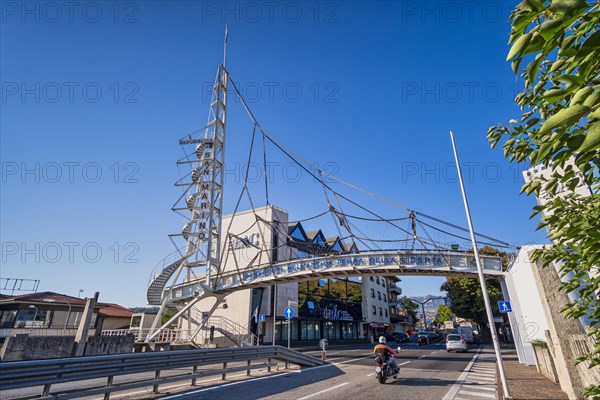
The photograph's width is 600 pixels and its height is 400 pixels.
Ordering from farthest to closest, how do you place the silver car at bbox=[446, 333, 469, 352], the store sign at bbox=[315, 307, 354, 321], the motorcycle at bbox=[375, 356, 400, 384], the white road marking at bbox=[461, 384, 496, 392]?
the store sign at bbox=[315, 307, 354, 321] → the silver car at bbox=[446, 333, 469, 352] → the motorcycle at bbox=[375, 356, 400, 384] → the white road marking at bbox=[461, 384, 496, 392]

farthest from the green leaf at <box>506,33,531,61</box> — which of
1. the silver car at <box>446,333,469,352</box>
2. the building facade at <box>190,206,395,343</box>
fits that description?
Result: the silver car at <box>446,333,469,352</box>

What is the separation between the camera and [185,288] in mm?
28031

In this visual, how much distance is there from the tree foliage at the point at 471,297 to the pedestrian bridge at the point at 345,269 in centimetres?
1985

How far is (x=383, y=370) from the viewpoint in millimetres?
10352

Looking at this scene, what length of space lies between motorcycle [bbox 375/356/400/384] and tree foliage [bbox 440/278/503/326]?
103 feet

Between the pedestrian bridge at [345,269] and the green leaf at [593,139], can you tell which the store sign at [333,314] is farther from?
the green leaf at [593,139]

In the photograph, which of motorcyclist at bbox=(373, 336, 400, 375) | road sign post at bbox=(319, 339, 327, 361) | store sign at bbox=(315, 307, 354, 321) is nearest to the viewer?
motorcyclist at bbox=(373, 336, 400, 375)

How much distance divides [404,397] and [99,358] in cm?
753

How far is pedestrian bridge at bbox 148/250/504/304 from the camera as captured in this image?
2039cm

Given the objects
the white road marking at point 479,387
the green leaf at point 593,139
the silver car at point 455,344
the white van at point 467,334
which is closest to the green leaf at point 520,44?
the green leaf at point 593,139

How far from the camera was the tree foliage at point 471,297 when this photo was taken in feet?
120

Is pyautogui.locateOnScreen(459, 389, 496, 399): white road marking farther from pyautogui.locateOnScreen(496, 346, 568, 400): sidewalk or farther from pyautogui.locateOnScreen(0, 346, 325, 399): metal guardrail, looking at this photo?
pyautogui.locateOnScreen(0, 346, 325, 399): metal guardrail

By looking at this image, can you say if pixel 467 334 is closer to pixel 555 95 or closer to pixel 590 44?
pixel 555 95

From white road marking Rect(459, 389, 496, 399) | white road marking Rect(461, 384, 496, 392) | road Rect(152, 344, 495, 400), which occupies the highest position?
road Rect(152, 344, 495, 400)
